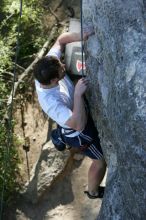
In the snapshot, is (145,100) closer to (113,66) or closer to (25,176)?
(113,66)

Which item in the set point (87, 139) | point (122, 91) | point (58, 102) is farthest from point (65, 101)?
point (122, 91)

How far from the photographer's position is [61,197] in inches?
272

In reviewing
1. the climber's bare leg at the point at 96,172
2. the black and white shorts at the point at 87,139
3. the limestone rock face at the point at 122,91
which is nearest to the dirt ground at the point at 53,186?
the climber's bare leg at the point at 96,172

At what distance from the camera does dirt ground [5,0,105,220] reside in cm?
673

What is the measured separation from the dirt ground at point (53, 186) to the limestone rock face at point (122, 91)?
85.6 inches

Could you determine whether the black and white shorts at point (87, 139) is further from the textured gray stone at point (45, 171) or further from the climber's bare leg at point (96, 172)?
the textured gray stone at point (45, 171)

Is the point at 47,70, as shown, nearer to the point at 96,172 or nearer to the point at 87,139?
the point at 87,139

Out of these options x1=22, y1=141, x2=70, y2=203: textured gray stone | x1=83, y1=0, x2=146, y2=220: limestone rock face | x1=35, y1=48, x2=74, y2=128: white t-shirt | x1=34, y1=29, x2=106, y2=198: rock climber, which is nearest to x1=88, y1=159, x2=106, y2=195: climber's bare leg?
x1=34, y1=29, x2=106, y2=198: rock climber

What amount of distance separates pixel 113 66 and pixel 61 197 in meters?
3.23

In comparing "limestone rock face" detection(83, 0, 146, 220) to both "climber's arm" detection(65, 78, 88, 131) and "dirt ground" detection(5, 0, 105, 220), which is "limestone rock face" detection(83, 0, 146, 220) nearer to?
"climber's arm" detection(65, 78, 88, 131)

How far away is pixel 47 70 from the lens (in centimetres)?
433

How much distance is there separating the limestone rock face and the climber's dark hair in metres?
0.30

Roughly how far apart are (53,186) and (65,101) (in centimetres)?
265

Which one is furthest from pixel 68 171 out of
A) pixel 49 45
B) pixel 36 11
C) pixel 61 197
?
pixel 36 11
